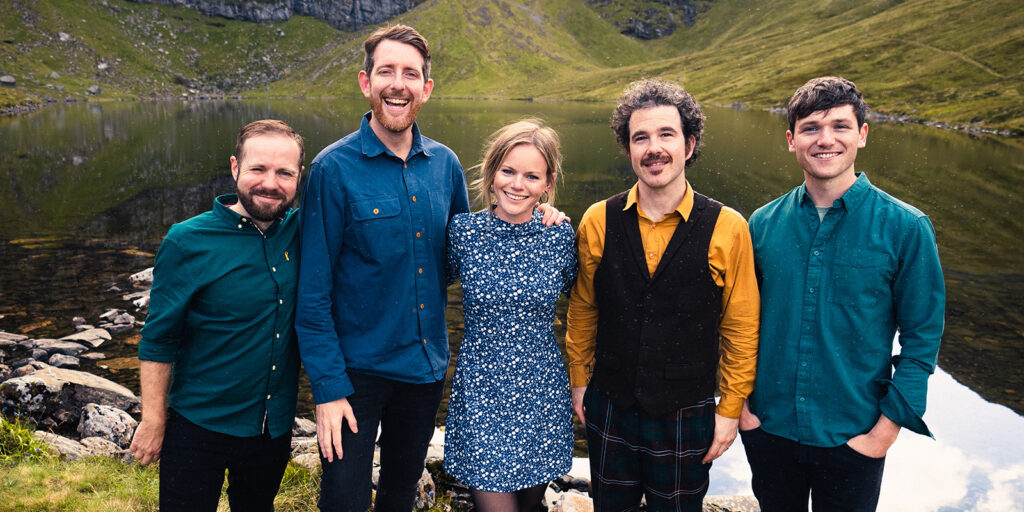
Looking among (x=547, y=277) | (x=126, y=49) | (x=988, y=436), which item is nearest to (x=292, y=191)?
(x=547, y=277)

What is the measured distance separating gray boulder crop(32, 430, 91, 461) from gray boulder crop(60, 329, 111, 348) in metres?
8.16

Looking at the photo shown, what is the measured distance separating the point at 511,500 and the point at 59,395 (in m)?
8.66

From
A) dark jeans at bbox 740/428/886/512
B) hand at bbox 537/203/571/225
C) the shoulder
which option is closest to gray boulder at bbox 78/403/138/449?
hand at bbox 537/203/571/225

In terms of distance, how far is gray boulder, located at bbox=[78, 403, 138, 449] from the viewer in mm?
8406

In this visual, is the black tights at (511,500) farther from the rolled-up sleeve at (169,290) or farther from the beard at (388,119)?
the beard at (388,119)

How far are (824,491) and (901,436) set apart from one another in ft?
30.0

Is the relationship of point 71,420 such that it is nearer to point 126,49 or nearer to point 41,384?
point 41,384

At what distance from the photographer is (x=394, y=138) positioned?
5.02 meters

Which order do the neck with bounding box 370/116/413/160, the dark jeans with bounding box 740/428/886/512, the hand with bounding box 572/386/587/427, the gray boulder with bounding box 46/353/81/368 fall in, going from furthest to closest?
1. the gray boulder with bounding box 46/353/81/368
2. the hand with bounding box 572/386/587/427
3. the neck with bounding box 370/116/413/160
4. the dark jeans with bounding box 740/428/886/512

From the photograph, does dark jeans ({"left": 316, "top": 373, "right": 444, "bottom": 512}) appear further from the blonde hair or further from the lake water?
the lake water

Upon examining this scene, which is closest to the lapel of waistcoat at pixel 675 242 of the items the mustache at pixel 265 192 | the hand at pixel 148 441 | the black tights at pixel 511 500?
the black tights at pixel 511 500

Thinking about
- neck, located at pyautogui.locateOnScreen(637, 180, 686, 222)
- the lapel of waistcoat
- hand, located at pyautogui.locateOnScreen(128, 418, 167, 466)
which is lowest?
hand, located at pyautogui.locateOnScreen(128, 418, 167, 466)

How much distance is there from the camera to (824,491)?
4.52 m

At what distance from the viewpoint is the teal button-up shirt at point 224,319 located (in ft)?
14.2
